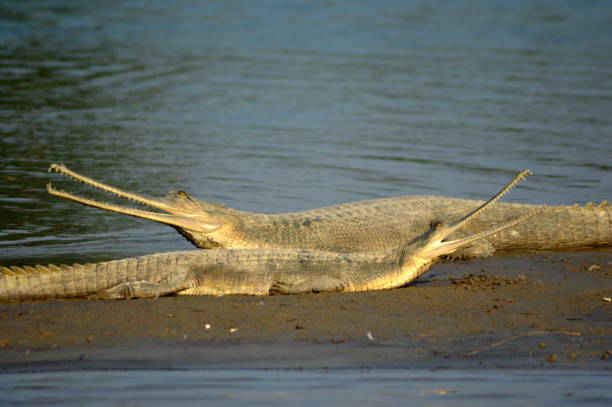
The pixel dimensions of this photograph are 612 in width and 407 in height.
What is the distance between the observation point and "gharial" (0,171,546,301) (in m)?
6.64

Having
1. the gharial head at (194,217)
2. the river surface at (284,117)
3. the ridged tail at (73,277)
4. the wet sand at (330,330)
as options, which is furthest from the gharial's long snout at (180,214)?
the wet sand at (330,330)

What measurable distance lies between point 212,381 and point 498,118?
11628 millimetres

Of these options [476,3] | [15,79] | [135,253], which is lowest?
[135,253]

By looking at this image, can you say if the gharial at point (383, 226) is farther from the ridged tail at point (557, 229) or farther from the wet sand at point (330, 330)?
the wet sand at point (330, 330)

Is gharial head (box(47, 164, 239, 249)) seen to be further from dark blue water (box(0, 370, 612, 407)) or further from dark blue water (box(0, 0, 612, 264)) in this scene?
dark blue water (box(0, 370, 612, 407))

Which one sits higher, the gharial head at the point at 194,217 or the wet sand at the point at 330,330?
the gharial head at the point at 194,217

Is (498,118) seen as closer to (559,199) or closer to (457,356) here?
(559,199)

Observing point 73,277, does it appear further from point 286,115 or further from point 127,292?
point 286,115

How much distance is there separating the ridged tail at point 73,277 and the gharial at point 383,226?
1.30 m

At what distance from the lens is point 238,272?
6941mm

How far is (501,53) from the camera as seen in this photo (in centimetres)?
2367

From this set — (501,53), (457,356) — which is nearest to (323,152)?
(457,356)

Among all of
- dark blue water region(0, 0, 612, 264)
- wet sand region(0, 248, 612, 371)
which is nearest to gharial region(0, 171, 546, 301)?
wet sand region(0, 248, 612, 371)

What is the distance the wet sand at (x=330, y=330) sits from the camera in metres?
5.41
